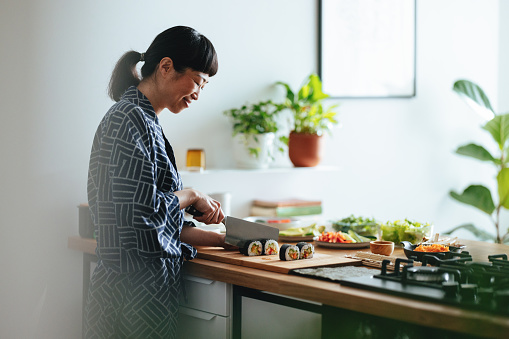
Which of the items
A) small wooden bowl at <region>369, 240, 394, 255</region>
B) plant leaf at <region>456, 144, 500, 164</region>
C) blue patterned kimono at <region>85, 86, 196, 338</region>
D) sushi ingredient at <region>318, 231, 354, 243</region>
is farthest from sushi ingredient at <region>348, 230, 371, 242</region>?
plant leaf at <region>456, 144, 500, 164</region>

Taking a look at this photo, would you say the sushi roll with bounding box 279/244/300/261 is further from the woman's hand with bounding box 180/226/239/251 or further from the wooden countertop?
the woman's hand with bounding box 180/226/239/251

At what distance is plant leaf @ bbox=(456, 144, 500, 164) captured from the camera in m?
4.24

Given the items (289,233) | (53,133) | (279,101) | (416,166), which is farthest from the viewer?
(416,166)

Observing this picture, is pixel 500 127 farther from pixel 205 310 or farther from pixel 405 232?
pixel 205 310

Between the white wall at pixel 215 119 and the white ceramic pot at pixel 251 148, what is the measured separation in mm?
94

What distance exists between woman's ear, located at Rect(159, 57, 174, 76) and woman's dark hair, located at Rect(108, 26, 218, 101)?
0.01 m

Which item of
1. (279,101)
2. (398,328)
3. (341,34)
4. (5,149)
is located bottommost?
(398,328)

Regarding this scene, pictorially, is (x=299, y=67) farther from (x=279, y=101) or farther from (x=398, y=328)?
(x=398, y=328)

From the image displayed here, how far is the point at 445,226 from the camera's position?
4.53 m

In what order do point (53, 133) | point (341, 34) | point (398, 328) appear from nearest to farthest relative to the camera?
point (398, 328), point (53, 133), point (341, 34)

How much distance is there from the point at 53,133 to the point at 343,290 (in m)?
1.67

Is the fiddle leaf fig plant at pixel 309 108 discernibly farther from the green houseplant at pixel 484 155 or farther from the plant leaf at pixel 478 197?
the plant leaf at pixel 478 197

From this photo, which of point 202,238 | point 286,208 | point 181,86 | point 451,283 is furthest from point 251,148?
point 451,283

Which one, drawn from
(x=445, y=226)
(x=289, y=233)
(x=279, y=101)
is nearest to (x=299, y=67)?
(x=279, y=101)
